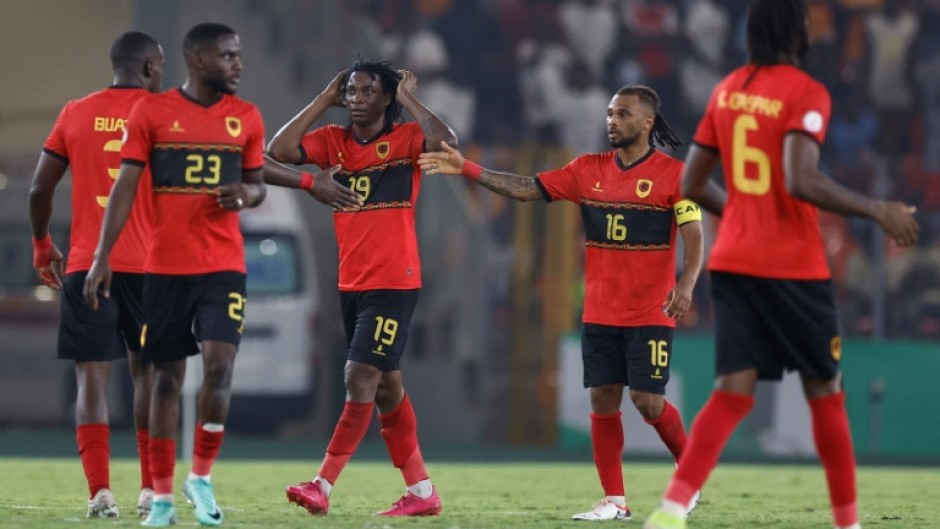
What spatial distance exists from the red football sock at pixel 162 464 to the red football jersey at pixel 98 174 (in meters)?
1.21

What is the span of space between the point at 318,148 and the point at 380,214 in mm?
490

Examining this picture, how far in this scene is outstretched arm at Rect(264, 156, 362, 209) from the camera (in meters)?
8.16

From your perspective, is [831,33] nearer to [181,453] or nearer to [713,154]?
[181,453]

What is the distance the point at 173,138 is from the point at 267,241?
39.0 feet

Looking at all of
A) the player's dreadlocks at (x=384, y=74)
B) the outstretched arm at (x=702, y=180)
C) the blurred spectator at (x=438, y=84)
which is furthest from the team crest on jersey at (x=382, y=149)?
the blurred spectator at (x=438, y=84)

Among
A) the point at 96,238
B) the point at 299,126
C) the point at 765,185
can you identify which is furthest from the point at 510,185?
the point at 765,185

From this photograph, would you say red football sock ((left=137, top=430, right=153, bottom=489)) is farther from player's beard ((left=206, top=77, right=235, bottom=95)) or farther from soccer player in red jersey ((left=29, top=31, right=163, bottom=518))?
player's beard ((left=206, top=77, right=235, bottom=95))

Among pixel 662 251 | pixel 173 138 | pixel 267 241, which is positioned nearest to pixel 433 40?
pixel 267 241

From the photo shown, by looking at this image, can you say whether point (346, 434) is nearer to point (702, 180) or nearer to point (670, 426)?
point (670, 426)

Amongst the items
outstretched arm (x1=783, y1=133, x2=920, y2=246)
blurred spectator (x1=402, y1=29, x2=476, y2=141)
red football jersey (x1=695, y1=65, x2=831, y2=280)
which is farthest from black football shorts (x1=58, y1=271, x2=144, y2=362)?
blurred spectator (x1=402, y1=29, x2=476, y2=141)

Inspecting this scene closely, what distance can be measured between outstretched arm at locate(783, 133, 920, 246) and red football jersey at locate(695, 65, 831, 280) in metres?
0.09

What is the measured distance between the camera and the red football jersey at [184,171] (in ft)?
23.5

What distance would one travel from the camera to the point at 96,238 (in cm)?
806

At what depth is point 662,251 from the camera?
28.4 feet
